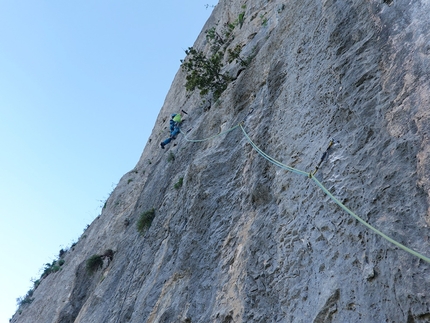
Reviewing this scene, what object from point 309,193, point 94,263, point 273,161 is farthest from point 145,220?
point 309,193

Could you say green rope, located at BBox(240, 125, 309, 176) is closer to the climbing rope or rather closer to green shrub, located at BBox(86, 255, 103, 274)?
the climbing rope

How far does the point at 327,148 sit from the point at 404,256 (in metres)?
1.73

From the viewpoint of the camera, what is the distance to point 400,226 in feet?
10.5

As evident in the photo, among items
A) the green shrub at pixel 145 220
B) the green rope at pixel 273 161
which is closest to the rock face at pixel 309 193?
the green rope at pixel 273 161

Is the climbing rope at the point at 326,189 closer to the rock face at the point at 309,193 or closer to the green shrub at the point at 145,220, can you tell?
the rock face at the point at 309,193

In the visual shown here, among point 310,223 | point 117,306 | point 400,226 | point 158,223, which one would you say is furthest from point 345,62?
point 117,306

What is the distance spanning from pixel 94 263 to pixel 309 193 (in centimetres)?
937

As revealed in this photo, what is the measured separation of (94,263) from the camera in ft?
40.7

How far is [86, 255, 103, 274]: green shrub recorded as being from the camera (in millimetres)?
12344

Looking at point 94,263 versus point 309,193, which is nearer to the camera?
point 309,193

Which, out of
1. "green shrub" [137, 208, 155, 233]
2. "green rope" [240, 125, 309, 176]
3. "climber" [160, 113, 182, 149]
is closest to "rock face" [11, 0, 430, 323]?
"green rope" [240, 125, 309, 176]

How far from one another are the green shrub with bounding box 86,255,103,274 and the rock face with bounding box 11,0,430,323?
3.24 meters

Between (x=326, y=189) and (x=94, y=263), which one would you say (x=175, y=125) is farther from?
(x=326, y=189)

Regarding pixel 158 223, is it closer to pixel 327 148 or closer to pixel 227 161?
pixel 227 161
